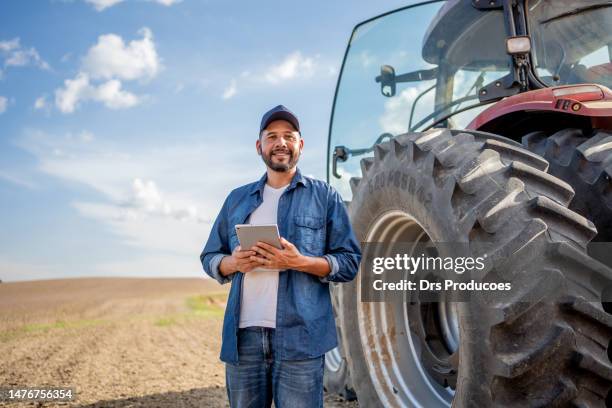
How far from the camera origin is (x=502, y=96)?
3.33 meters

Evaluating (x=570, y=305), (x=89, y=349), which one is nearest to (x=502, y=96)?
(x=570, y=305)

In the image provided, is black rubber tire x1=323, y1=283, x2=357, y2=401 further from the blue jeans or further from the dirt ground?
the blue jeans

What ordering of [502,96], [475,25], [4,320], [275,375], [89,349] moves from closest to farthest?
1. [275,375]
2. [502,96]
3. [475,25]
4. [89,349]
5. [4,320]

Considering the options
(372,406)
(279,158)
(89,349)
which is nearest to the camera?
(279,158)

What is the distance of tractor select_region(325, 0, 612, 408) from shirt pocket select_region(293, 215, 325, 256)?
467mm

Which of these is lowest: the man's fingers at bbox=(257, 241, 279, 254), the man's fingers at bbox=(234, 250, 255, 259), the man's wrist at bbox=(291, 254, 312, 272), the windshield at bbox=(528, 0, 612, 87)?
the man's wrist at bbox=(291, 254, 312, 272)

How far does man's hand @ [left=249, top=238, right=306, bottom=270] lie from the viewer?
230 cm

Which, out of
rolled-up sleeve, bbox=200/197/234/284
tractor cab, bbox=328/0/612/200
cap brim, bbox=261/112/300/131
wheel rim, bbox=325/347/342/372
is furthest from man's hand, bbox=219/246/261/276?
wheel rim, bbox=325/347/342/372

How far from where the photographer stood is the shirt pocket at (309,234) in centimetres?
252

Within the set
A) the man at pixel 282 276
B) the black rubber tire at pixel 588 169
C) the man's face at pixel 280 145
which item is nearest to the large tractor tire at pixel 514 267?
the black rubber tire at pixel 588 169

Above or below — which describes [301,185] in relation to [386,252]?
above

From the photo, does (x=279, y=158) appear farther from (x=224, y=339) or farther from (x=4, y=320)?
(x=4, y=320)

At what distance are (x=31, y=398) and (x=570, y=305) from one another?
4559 mm

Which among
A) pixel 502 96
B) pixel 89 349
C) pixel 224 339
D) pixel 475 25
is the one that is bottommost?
pixel 89 349
